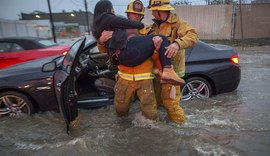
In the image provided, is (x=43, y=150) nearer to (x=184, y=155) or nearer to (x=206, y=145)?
(x=184, y=155)

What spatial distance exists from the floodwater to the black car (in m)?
0.20

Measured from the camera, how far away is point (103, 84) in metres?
4.33

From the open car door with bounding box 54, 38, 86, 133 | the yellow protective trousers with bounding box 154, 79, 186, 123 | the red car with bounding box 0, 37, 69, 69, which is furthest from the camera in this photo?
the red car with bounding box 0, 37, 69, 69

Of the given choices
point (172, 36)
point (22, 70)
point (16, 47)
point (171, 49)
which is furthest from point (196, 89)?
point (16, 47)

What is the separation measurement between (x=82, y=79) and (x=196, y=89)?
199 cm

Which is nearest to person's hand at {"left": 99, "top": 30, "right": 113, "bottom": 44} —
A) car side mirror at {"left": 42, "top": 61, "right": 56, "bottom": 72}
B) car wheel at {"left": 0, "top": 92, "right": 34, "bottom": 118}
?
car side mirror at {"left": 42, "top": 61, "right": 56, "bottom": 72}

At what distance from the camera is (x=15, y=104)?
4.57 meters

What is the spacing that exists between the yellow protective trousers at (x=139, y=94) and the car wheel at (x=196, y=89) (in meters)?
1.35

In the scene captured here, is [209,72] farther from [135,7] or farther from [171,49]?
[135,7]

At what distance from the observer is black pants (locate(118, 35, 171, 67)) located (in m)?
3.46

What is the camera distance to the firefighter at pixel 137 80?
12.0 ft

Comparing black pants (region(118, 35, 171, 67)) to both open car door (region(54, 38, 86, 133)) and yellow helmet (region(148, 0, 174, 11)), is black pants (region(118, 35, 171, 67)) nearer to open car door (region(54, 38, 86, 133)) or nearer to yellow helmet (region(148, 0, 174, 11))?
yellow helmet (region(148, 0, 174, 11))

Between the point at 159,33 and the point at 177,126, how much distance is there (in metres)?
1.28

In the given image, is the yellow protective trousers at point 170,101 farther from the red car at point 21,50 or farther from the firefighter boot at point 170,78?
the red car at point 21,50
